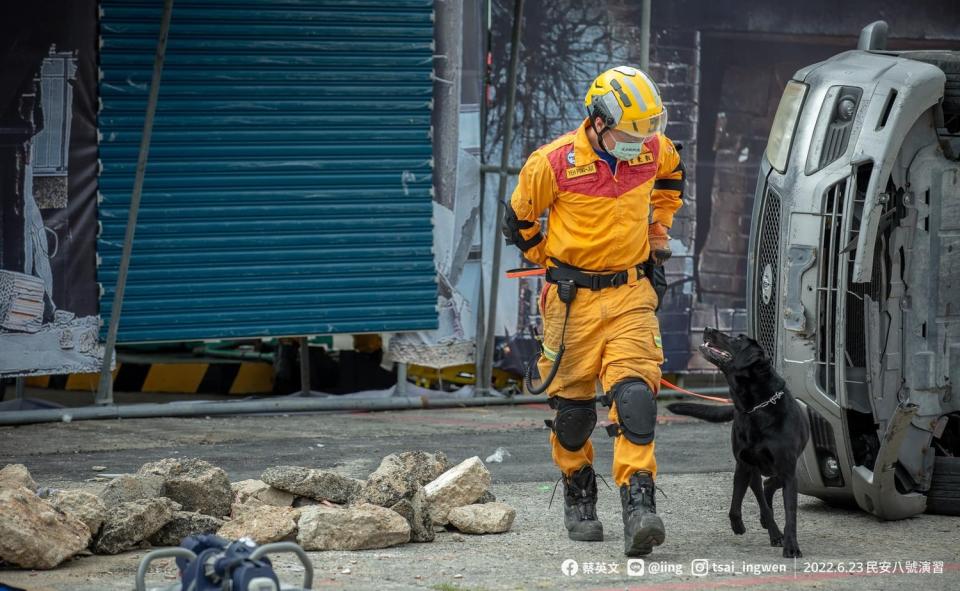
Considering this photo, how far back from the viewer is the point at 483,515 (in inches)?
245

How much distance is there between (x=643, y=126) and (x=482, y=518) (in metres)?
1.80

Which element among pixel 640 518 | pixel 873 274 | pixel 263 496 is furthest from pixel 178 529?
pixel 873 274

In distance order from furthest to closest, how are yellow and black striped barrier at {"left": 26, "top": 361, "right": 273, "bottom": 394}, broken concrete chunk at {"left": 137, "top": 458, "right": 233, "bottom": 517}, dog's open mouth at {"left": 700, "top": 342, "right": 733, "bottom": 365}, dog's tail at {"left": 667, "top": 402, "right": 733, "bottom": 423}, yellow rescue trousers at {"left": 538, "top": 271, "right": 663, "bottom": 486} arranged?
yellow and black striped barrier at {"left": 26, "top": 361, "right": 273, "bottom": 394} < dog's tail at {"left": 667, "top": 402, "right": 733, "bottom": 423} < dog's open mouth at {"left": 700, "top": 342, "right": 733, "bottom": 365} < broken concrete chunk at {"left": 137, "top": 458, "right": 233, "bottom": 517} < yellow rescue trousers at {"left": 538, "top": 271, "right": 663, "bottom": 486}

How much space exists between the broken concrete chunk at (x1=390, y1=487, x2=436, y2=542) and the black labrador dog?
1.33 metres

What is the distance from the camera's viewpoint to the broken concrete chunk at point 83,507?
5559mm

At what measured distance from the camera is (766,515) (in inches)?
241

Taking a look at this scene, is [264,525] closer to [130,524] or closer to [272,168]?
[130,524]

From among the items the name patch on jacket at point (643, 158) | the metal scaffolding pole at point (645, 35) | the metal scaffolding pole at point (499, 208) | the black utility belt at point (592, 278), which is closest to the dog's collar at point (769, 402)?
the black utility belt at point (592, 278)

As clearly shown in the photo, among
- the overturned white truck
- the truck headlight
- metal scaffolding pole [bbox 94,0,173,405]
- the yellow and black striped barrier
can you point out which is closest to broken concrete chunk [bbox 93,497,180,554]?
the overturned white truck

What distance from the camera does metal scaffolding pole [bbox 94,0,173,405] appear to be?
9000 mm

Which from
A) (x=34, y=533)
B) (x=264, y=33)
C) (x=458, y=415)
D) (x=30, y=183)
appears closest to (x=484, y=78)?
(x=264, y=33)

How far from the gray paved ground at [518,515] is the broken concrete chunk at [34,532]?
6 centimetres

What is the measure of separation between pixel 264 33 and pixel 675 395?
4226 millimetres

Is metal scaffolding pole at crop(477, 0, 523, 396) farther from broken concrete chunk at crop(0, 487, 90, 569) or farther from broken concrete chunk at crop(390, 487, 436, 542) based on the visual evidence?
broken concrete chunk at crop(0, 487, 90, 569)
